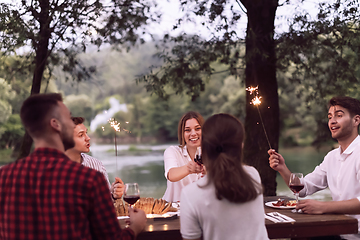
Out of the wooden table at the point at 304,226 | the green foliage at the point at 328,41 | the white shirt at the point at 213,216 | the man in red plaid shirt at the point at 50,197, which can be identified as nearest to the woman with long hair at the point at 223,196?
the white shirt at the point at 213,216

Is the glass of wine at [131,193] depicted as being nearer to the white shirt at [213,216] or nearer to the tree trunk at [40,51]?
the white shirt at [213,216]

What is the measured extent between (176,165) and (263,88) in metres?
2.78

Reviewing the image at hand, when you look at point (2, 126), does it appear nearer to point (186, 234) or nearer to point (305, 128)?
point (186, 234)

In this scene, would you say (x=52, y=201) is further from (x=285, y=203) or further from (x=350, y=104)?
(x=350, y=104)

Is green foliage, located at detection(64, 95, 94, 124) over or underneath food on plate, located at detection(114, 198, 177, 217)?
over

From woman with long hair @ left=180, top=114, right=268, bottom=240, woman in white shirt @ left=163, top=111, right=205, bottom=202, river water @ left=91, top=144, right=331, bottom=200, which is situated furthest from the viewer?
river water @ left=91, top=144, right=331, bottom=200

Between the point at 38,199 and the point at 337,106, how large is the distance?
2308mm

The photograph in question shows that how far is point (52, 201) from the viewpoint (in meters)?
1.47

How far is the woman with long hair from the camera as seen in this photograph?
158cm

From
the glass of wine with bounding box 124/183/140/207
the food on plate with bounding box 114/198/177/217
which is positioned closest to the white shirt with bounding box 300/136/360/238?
the food on plate with bounding box 114/198/177/217

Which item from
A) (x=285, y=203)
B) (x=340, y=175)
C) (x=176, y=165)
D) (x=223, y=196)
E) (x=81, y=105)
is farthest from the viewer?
(x=81, y=105)

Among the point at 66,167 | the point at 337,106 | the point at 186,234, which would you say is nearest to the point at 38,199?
the point at 66,167

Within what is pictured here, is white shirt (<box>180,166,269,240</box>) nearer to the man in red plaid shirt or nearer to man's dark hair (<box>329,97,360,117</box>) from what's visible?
the man in red plaid shirt

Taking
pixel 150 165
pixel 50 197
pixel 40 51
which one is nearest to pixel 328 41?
pixel 40 51
